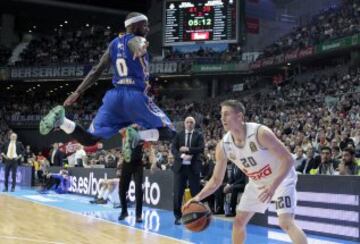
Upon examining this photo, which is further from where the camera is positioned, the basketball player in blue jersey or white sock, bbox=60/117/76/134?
the basketball player in blue jersey

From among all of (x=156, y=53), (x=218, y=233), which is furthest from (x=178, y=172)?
(x=156, y=53)

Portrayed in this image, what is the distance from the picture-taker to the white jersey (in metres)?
4.94

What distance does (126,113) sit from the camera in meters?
5.34

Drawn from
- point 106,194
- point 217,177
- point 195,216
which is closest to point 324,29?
point 106,194

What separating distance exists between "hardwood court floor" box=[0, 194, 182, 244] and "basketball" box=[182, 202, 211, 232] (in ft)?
9.35

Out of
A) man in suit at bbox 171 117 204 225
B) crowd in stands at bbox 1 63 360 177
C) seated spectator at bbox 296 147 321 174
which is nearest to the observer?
man in suit at bbox 171 117 204 225

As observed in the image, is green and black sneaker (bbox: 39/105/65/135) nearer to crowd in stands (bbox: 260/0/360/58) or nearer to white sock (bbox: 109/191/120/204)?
white sock (bbox: 109/191/120/204)

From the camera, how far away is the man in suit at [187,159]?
9.66 meters

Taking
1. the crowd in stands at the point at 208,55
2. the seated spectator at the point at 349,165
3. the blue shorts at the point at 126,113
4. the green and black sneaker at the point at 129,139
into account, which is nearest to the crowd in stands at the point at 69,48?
the crowd in stands at the point at 208,55

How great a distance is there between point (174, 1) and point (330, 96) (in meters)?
9.28

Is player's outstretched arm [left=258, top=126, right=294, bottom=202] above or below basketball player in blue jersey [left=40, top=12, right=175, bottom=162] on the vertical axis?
below

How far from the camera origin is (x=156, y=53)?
39.1 metres

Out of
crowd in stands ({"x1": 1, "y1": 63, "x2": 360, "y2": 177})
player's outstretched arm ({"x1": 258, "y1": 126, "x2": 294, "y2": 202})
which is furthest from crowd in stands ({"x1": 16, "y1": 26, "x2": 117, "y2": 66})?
player's outstretched arm ({"x1": 258, "y1": 126, "x2": 294, "y2": 202})

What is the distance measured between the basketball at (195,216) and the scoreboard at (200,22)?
21.8 metres
